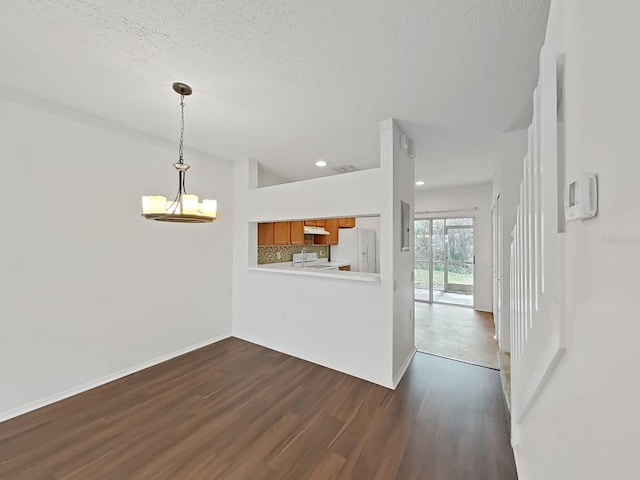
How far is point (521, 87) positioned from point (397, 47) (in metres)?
1.21

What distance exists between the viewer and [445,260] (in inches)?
255

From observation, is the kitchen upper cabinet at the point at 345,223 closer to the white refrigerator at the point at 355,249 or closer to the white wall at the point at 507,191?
the white refrigerator at the point at 355,249

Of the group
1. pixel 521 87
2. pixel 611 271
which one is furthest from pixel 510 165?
pixel 611 271

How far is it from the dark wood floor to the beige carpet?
43 centimetres

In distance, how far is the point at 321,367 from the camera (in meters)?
3.15

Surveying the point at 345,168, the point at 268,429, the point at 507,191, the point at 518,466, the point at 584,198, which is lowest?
the point at 268,429

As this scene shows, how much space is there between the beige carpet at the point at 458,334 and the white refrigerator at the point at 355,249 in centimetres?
154

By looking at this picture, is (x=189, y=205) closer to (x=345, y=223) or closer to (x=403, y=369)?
(x=403, y=369)

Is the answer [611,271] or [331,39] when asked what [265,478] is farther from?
[331,39]

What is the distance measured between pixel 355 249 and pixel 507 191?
328cm

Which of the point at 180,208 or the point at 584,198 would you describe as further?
the point at 180,208

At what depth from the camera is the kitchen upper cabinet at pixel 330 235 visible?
585 centimetres

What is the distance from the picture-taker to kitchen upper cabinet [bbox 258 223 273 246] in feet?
14.2

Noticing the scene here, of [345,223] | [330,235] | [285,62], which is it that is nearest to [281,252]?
[330,235]
